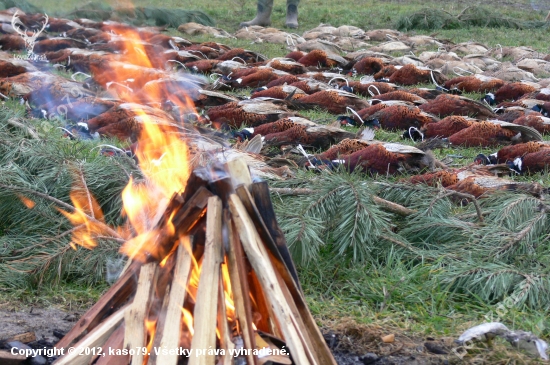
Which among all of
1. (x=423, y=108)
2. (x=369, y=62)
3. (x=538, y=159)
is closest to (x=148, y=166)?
(x=538, y=159)

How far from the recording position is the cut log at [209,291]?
1.96 meters

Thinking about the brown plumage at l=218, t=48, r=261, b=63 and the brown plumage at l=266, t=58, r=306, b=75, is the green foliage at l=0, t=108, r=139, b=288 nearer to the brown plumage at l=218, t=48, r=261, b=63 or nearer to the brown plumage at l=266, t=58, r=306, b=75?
the brown plumage at l=266, t=58, r=306, b=75

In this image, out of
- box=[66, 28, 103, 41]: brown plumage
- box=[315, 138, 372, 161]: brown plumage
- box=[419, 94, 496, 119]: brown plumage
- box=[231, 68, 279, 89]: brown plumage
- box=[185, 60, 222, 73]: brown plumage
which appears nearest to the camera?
box=[315, 138, 372, 161]: brown plumage

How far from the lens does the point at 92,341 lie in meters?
2.13

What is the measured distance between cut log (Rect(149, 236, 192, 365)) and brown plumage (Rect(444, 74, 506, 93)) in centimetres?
661

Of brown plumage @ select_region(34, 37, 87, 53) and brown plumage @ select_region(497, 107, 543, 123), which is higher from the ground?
brown plumage @ select_region(34, 37, 87, 53)

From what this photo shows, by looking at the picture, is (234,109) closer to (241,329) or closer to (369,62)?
(369,62)

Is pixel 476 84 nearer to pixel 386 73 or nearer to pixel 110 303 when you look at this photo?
pixel 386 73

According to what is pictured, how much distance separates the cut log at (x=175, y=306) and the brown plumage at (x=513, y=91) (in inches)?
245

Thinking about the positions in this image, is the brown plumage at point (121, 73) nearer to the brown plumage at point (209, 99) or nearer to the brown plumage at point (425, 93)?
the brown plumage at point (209, 99)

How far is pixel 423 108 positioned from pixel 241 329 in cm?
506

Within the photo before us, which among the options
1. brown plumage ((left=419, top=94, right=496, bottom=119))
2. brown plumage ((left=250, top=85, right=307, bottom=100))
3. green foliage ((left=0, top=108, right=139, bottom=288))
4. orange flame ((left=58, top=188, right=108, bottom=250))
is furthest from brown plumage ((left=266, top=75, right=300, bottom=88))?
orange flame ((left=58, top=188, right=108, bottom=250))

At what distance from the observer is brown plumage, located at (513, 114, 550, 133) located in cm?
605

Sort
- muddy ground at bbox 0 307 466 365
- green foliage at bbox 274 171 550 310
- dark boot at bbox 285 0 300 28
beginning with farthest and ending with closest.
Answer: dark boot at bbox 285 0 300 28 < green foliage at bbox 274 171 550 310 < muddy ground at bbox 0 307 466 365
